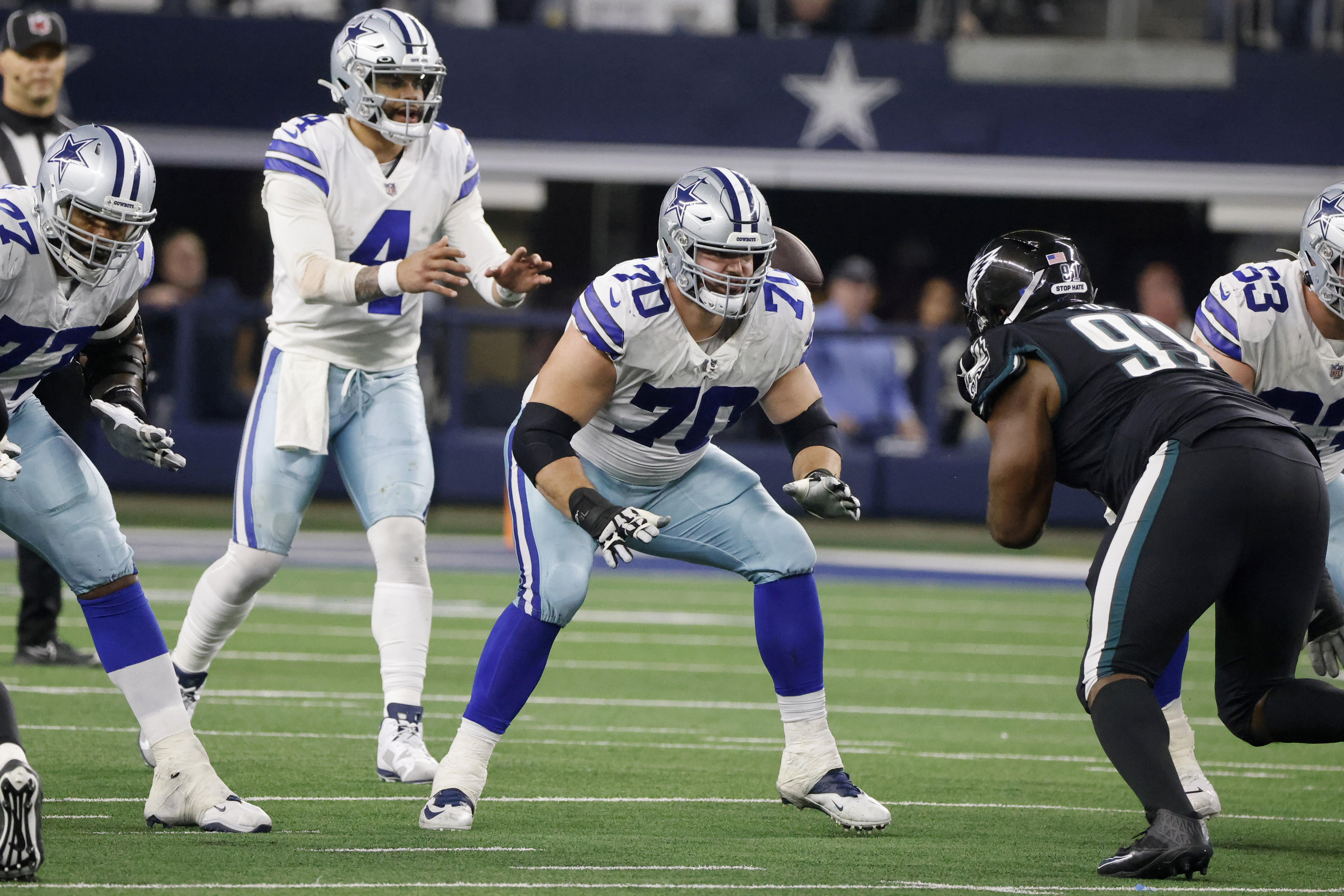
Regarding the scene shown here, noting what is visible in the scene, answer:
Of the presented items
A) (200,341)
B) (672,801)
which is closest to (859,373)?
(200,341)

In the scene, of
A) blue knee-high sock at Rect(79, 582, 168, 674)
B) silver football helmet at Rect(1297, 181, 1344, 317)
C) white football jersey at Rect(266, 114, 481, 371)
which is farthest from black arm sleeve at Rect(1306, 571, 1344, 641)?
blue knee-high sock at Rect(79, 582, 168, 674)

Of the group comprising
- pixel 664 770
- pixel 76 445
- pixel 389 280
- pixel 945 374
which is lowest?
pixel 945 374

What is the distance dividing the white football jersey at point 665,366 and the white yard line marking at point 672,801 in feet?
2.81

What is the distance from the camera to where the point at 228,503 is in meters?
13.5

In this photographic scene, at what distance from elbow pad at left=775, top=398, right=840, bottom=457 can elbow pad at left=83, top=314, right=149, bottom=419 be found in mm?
1618

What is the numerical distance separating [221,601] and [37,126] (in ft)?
8.12

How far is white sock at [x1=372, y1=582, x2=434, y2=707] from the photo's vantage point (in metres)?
4.98

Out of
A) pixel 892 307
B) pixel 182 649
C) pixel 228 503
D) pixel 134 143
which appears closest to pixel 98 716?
pixel 182 649

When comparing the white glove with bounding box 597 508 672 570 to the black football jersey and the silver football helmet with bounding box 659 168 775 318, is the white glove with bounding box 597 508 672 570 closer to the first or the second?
the silver football helmet with bounding box 659 168 775 318

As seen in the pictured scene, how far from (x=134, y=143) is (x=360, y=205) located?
1.12 m

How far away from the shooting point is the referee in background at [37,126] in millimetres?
6625

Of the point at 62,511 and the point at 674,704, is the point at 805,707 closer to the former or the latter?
the point at 62,511

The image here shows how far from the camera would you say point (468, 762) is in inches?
172

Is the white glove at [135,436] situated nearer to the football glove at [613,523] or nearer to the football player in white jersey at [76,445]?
the football player in white jersey at [76,445]
